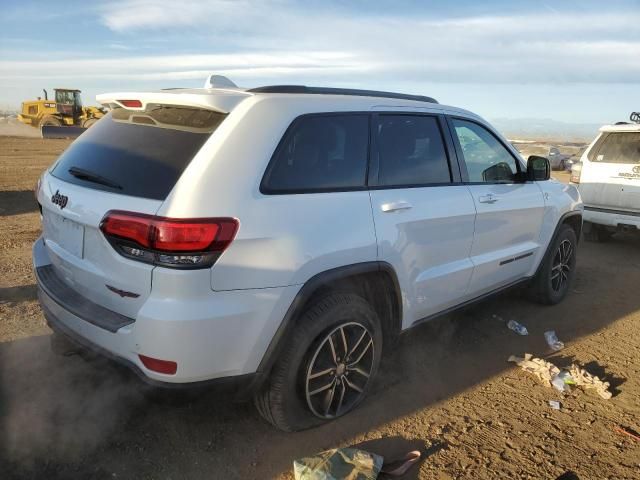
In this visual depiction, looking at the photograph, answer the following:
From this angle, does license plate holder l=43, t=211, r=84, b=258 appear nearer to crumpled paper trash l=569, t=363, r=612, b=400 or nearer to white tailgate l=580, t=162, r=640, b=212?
crumpled paper trash l=569, t=363, r=612, b=400

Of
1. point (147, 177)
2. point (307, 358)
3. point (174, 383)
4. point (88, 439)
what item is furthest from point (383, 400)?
point (147, 177)

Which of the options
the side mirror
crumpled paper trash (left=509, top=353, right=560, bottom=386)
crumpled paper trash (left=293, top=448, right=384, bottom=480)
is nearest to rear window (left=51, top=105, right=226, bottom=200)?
crumpled paper trash (left=293, top=448, right=384, bottom=480)

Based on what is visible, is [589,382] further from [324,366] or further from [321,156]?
[321,156]

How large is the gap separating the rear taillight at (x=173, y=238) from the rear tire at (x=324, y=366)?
25.5 inches

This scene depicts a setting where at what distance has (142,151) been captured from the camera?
8.34 feet

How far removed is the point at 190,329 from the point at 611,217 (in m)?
6.71

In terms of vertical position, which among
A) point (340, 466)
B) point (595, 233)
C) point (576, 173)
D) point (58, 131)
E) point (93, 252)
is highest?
point (93, 252)

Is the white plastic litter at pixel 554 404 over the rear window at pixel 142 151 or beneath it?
beneath

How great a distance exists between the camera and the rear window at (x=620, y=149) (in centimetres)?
710

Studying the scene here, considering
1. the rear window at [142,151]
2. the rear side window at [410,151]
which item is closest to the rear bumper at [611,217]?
the rear side window at [410,151]

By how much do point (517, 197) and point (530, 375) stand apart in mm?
1383

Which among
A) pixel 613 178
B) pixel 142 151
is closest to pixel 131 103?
pixel 142 151

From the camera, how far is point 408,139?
336cm

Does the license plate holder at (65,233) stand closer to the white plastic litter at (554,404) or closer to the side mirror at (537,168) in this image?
the white plastic litter at (554,404)
